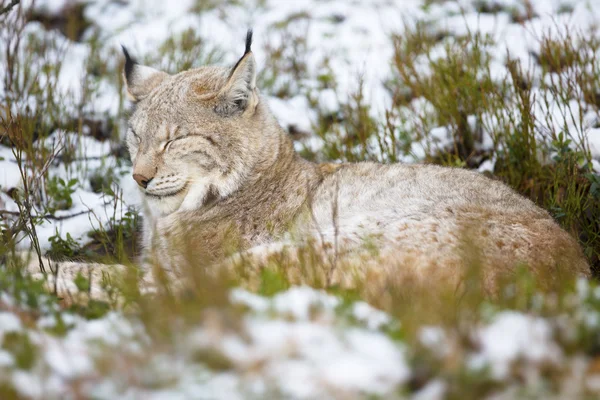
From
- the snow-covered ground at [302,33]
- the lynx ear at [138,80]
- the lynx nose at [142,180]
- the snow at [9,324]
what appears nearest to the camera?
the snow at [9,324]

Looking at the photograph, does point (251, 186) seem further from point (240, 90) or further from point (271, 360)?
point (271, 360)

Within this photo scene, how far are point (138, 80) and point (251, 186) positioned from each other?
3.77 feet

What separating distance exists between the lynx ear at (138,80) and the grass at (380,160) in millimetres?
634

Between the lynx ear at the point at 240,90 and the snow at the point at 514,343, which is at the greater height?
the lynx ear at the point at 240,90

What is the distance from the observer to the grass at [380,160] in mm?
1675

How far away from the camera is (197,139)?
3.77 m

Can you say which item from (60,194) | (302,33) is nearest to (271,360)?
(60,194)

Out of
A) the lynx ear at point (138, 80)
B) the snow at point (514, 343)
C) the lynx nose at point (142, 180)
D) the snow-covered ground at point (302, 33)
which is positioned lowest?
the snow at point (514, 343)

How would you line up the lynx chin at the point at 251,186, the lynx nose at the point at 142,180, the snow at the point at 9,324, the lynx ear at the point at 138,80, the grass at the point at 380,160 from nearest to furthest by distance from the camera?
the grass at the point at 380,160
the snow at the point at 9,324
the lynx chin at the point at 251,186
the lynx nose at the point at 142,180
the lynx ear at the point at 138,80

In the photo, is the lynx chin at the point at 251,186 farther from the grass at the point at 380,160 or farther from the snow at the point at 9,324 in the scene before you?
the snow at the point at 9,324

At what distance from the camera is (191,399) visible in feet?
4.85

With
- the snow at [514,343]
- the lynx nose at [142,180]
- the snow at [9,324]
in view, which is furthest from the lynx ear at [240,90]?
the snow at [514,343]

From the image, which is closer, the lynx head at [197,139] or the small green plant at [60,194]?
the lynx head at [197,139]

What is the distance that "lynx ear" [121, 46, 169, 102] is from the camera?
13.8ft
